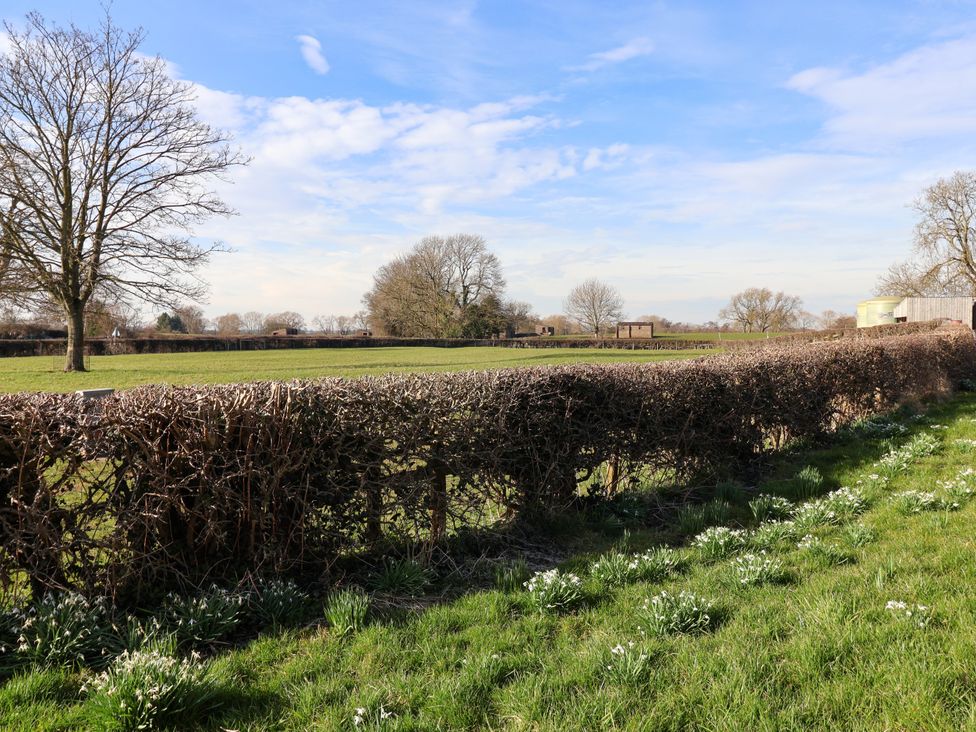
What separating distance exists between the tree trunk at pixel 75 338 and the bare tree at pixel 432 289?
133 feet

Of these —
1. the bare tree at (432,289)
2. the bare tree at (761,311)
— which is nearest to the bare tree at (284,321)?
the bare tree at (432,289)

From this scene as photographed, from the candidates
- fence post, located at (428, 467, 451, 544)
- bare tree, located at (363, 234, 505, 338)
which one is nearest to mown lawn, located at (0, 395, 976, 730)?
fence post, located at (428, 467, 451, 544)

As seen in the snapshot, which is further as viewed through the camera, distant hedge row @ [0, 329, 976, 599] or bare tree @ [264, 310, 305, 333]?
bare tree @ [264, 310, 305, 333]

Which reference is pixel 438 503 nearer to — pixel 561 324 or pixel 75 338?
pixel 75 338

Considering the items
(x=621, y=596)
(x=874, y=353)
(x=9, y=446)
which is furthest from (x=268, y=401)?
(x=874, y=353)

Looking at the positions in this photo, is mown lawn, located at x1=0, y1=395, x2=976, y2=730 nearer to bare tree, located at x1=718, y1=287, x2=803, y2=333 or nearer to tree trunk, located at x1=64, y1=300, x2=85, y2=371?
tree trunk, located at x1=64, y1=300, x2=85, y2=371

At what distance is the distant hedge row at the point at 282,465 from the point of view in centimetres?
342

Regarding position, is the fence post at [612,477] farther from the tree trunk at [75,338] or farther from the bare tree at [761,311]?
the bare tree at [761,311]

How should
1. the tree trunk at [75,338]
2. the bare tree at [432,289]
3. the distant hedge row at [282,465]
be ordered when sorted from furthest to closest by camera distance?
the bare tree at [432,289] < the tree trunk at [75,338] < the distant hedge row at [282,465]

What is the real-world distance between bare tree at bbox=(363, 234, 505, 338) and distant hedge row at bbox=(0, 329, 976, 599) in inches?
2285

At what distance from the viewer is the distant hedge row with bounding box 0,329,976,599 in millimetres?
3420

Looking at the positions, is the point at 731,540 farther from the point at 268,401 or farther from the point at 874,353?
the point at 874,353

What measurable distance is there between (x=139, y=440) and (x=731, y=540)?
4.16 metres

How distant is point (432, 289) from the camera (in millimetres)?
65812
